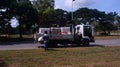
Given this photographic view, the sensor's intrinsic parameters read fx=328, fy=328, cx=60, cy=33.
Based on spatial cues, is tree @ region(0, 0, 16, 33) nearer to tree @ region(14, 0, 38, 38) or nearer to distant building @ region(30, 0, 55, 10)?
tree @ region(14, 0, 38, 38)

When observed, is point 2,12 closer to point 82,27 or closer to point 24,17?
point 24,17

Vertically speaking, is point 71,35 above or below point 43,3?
below

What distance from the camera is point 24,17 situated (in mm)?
69938

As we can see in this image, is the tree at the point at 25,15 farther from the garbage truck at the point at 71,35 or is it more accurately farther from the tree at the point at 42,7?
the garbage truck at the point at 71,35

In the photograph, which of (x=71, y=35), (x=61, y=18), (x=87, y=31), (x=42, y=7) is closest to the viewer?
(x=71, y=35)

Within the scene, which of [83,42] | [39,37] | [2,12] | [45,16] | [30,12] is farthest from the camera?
[45,16]

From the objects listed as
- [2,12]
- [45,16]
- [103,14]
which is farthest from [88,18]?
[2,12]

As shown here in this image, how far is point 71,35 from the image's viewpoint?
38812 mm

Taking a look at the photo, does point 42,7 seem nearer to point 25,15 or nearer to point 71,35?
point 25,15

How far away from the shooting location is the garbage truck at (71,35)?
125ft

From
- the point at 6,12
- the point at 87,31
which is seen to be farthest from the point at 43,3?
the point at 87,31

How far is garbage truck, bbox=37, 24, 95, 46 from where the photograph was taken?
38188mm

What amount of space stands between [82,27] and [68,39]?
2719 millimetres

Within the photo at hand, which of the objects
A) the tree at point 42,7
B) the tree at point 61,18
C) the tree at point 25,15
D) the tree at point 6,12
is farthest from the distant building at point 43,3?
the tree at point 6,12
